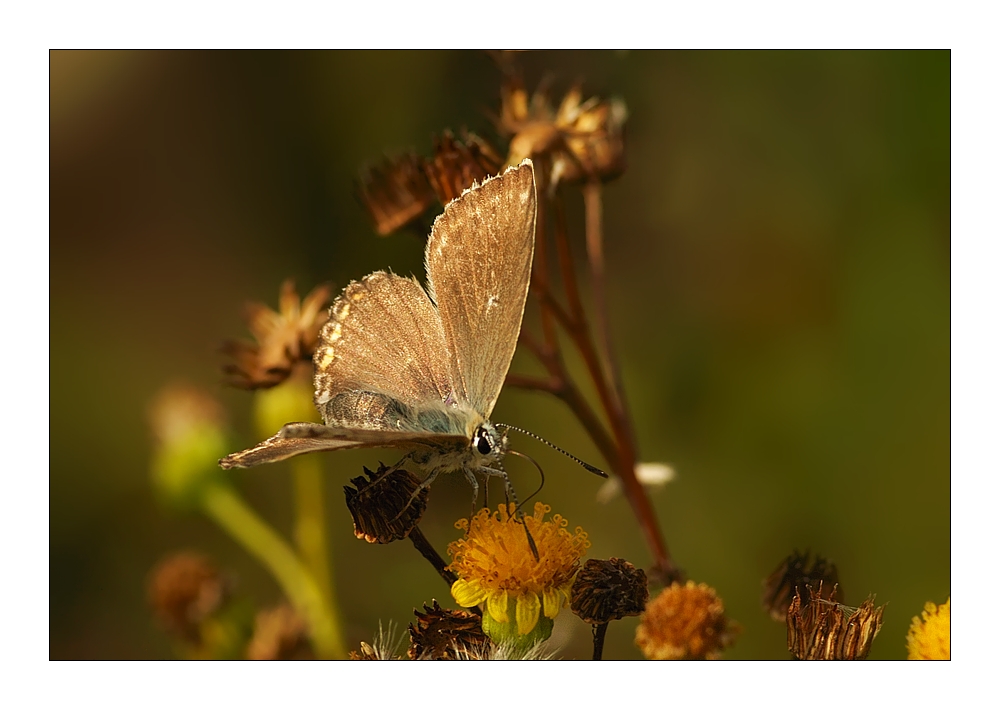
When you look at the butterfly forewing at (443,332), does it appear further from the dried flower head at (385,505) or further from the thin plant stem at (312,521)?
the thin plant stem at (312,521)

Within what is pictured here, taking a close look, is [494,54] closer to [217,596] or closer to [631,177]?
[631,177]

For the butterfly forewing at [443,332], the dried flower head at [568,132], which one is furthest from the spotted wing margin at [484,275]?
the dried flower head at [568,132]

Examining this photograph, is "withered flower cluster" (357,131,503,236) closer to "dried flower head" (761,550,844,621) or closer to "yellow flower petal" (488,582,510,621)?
"yellow flower petal" (488,582,510,621)

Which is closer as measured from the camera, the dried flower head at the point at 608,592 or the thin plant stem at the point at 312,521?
the dried flower head at the point at 608,592

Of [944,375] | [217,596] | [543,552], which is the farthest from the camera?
[944,375]

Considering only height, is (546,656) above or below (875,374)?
below

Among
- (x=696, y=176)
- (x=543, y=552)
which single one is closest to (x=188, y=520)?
(x=543, y=552)

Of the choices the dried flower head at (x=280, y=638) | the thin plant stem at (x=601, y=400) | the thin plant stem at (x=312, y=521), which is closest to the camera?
the thin plant stem at (x=601, y=400)
